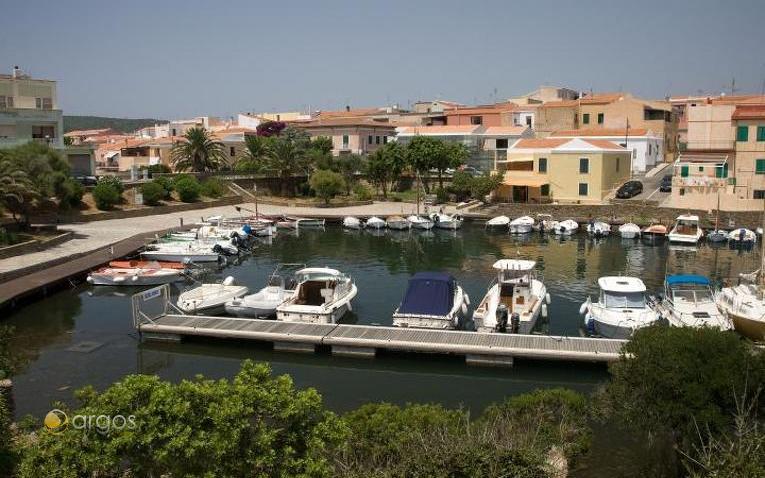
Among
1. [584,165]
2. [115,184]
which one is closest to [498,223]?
[584,165]

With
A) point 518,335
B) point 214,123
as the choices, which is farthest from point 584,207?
point 214,123

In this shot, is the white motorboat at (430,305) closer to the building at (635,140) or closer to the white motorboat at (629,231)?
the white motorboat at (629,231)

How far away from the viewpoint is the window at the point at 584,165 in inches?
2449

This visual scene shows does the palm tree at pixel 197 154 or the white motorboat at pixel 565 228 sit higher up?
the palm tree at pixel 197 154

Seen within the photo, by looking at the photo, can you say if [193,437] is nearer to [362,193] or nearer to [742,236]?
[742,236]

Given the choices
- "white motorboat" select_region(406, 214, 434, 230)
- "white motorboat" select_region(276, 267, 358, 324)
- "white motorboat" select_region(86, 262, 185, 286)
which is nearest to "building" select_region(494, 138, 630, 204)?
"white motorboat" select_region(406, 214, 434, 230)

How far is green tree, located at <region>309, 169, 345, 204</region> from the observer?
66.2m

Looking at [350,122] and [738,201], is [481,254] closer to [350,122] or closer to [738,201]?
[738,201]

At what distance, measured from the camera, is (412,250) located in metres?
48.2

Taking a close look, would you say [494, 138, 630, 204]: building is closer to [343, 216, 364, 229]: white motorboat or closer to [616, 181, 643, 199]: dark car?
[616, 181, 643, 199]: dark car

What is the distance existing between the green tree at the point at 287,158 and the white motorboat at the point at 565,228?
2813cm

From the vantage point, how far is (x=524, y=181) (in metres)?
64.6

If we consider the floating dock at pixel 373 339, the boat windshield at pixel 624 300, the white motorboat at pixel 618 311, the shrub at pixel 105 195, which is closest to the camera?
the floating dock at pixel 373 339

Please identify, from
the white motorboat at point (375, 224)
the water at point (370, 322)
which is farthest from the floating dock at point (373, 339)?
the white motorboat at point (375, 224)
